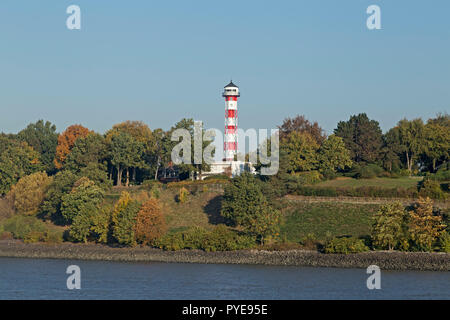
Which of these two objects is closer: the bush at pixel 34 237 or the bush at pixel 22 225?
the bush at pixel 34 237

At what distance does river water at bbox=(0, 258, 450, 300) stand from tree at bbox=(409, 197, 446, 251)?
4827mm

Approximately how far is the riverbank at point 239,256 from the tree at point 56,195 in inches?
256

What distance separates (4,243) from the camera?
79438mm

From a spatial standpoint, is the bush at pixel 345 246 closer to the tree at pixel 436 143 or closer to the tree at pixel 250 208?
the tree at pixel 250 208

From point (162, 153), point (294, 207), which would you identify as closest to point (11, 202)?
point (162, 153)

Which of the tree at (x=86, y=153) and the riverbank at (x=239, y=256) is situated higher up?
the tree at (x=86, y=153)

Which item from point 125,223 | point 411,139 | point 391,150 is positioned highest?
point 411,139

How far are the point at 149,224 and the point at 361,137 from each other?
124ft

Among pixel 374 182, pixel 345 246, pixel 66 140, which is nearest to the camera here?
pixel 345 246

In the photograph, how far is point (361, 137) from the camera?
95812 millimetres

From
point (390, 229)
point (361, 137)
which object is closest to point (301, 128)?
point (361, 137)

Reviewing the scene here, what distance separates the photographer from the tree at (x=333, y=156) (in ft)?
300

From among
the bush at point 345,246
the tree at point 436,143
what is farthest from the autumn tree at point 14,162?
the tree at point 436,143

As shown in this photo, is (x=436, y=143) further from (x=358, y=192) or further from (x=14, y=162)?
(x=14, y=162)
